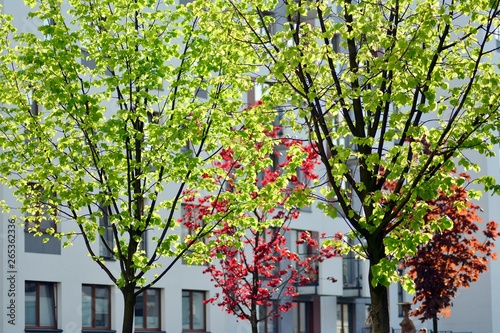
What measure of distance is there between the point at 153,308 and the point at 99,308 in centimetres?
305

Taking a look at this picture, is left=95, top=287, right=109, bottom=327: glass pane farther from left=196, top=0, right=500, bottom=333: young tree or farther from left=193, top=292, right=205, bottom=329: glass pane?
left=196, top=0, right=500, bottom=333: young tree

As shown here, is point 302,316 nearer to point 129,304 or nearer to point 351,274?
point 351,274

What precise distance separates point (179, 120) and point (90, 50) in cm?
242

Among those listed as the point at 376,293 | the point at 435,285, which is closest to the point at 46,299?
the point at 435,285

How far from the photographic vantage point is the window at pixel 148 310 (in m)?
40.5

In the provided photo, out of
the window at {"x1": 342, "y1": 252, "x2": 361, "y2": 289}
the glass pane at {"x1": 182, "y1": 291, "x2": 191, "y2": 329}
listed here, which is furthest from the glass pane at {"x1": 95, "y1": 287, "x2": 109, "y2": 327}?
the window at {"x1": 342, "y1": 252, "x2": 361, "y2": 289}

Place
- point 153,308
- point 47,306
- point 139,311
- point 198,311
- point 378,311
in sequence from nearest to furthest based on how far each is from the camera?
point 378,311 < point 47,306 < point 139,311 < point 153,308 < point 198,311

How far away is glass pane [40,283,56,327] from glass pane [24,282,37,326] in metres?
0.33

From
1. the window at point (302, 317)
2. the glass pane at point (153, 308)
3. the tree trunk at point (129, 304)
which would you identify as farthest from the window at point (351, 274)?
the tree trunk at point (129, 304)

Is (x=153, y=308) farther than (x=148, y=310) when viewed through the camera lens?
Yes

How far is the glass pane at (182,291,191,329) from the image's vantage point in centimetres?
4241

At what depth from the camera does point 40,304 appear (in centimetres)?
3625

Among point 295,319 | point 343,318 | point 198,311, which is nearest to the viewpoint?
point 198,311

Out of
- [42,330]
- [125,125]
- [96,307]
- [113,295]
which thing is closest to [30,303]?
[42,330]
